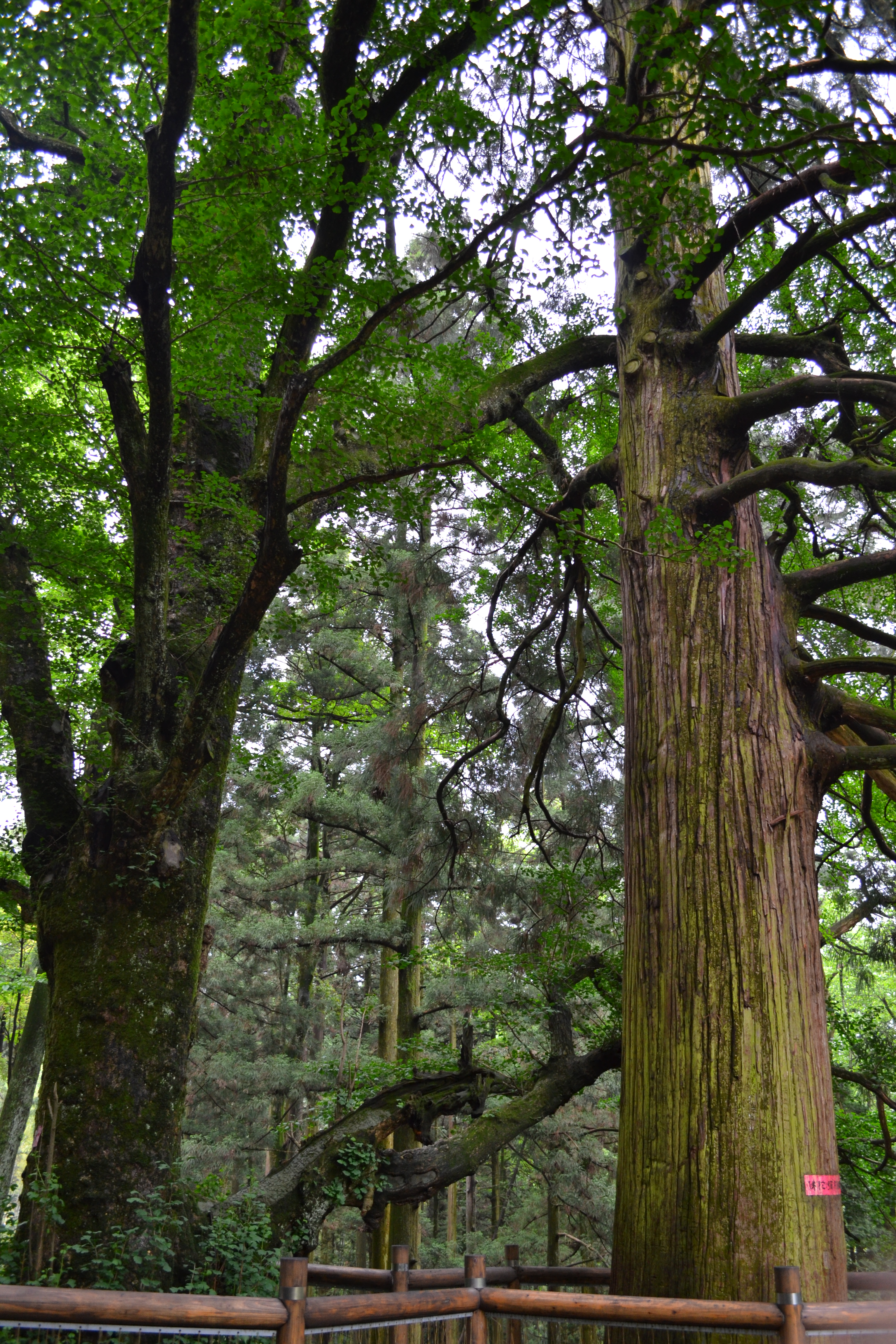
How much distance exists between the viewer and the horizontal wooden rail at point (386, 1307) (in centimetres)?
223

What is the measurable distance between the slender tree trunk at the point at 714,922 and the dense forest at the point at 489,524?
0.02 m

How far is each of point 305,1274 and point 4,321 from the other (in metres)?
4.87

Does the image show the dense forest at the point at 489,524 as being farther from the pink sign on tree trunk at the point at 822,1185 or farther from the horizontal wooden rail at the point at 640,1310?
the horizontal wooden rail at the point at 640,1310

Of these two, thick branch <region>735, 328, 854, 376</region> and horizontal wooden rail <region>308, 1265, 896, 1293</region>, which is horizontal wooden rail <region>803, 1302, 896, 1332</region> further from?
thick branch <region>735, 328, 854, 376</region>

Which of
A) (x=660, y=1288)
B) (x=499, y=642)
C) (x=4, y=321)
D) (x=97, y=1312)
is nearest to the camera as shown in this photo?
(x=97, y=1312)

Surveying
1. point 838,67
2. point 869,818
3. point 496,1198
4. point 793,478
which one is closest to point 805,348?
point 793,478

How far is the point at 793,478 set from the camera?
372cm

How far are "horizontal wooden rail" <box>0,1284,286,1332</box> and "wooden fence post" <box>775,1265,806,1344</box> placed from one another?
1400 millimetres

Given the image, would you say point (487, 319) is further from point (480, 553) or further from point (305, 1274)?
point (480, 553)

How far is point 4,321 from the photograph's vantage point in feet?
15.6

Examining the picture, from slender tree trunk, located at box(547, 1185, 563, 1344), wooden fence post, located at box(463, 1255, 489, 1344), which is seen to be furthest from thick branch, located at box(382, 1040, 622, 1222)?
slender tree trunk, located at box(547, 1185, 563, 1344)

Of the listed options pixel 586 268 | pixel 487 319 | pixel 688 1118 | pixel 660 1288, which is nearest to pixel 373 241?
pixel 487 319

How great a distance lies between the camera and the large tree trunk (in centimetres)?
295

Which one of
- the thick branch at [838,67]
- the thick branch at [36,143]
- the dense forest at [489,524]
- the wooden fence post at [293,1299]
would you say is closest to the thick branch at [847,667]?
the dense forest at [489,524]
